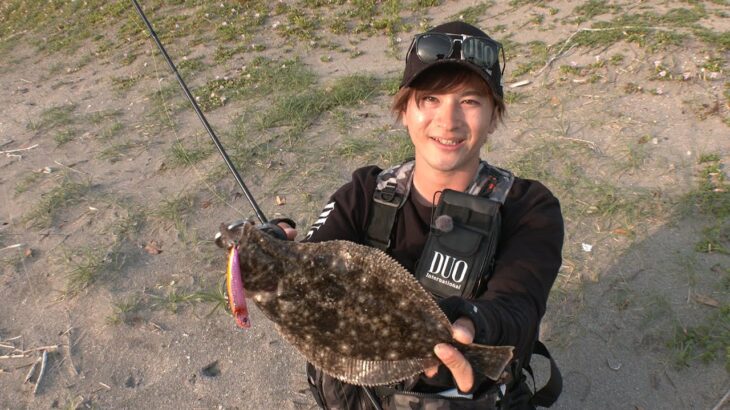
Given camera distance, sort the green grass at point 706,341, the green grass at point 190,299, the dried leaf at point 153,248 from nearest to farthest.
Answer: the green grass at point 706,341 < the green grass at point 190,299 < the dried leaf at point 153,248

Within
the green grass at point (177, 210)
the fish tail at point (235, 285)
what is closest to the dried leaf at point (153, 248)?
the green grass at point (177, 210)

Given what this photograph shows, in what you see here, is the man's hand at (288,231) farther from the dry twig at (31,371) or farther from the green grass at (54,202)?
the green grass at (54,202)

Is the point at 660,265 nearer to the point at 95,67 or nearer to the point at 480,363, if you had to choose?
the point at 480,363

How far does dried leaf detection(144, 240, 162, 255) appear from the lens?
5.11m

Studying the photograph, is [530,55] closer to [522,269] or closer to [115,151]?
[522,269]

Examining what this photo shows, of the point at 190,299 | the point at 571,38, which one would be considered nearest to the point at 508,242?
the point at 190,299

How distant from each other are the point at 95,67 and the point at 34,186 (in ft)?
16.6

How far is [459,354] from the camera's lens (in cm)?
198

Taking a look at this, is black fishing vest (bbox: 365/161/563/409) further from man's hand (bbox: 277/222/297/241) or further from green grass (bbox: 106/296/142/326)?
green grass (bbox: 106/296/142/326)

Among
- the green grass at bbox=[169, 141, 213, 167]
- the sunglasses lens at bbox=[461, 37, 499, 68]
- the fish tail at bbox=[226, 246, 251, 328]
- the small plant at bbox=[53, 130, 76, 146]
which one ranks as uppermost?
the sunglasses lens at bbox=[461, 37, 499, 68]

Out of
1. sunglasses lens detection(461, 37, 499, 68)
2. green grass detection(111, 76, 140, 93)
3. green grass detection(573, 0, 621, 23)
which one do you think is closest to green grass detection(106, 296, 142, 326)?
sunglasses lens detection(461, 37, 499, 68)

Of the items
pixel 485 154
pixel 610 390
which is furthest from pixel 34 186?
pixel 610 390

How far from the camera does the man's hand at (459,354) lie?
6.41ft

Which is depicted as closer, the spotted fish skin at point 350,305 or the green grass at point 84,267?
the spotted fish skin at point 350,305
